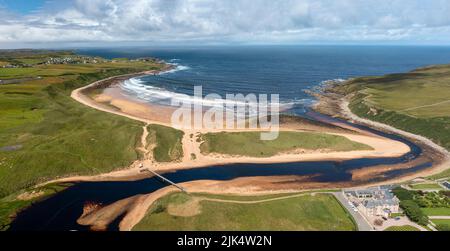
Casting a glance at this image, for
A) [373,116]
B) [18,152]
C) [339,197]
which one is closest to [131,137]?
[18,152]

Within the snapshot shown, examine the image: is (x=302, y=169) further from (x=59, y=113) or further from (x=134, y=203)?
(x=59, y=113)

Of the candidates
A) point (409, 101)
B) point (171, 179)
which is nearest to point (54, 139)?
point (171, 179)

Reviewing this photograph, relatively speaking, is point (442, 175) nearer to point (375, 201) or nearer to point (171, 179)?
point (375, 201)

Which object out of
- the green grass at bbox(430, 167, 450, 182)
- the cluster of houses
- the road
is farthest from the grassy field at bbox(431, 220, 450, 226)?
the green grass at bbox(430, 167, 450, 182)

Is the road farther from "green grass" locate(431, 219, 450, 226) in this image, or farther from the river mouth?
"green grass" locate(431, 219, 450, 226)

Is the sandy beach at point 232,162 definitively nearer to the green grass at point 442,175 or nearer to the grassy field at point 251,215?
the green grass at point 442,175

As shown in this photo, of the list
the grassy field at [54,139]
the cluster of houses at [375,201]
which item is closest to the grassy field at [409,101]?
the cluster of houses at [375,201]
